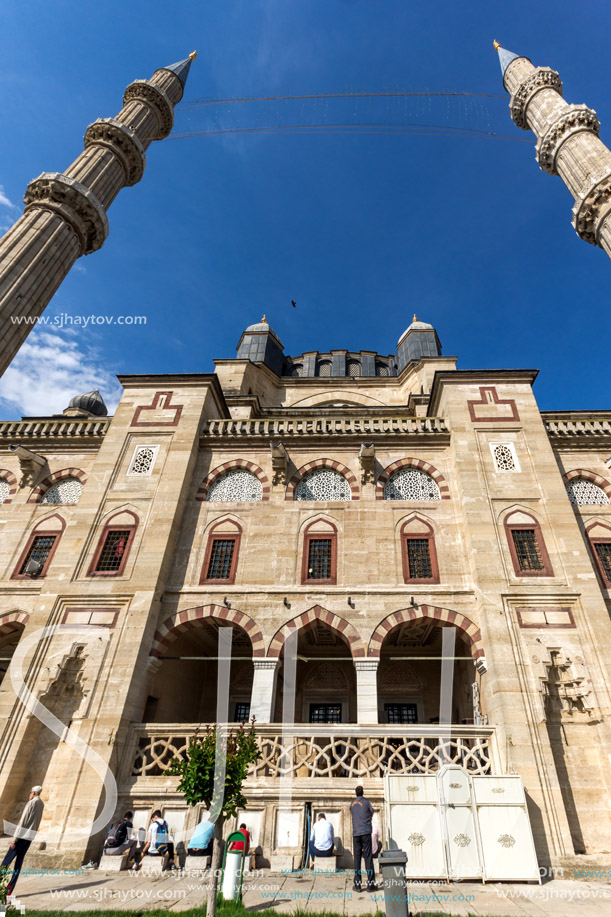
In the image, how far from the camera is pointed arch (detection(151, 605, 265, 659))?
12414mm

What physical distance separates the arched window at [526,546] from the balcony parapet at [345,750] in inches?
153

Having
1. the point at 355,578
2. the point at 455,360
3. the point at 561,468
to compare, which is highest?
the point at 455,360

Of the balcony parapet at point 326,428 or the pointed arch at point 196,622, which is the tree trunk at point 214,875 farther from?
the balcony parapet at point 326,428

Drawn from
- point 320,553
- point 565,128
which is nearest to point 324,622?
point 320,553

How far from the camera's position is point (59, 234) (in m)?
14.3

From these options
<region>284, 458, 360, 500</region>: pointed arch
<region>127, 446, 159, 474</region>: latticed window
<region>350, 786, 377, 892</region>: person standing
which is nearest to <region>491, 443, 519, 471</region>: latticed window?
<region>284, 458, 360, 500</region>: pointed arch

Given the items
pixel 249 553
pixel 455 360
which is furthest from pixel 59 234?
pixel 455 360

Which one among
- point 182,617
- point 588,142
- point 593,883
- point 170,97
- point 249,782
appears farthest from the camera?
point 170,97

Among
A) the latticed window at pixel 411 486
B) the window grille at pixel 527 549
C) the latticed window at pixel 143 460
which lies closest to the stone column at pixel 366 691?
the window grille at pixel 527 549

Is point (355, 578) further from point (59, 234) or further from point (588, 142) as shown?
point (588, 142)

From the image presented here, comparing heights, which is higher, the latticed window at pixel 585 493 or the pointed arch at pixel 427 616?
the latticed window at pixel 585 493

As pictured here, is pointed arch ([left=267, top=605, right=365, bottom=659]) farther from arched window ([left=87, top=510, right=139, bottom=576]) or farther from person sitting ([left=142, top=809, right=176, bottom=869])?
arched window ([left=87, top=510, right=139, bottom=576])

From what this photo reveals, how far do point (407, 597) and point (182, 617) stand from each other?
5.67 meters

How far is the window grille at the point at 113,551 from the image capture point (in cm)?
1323
